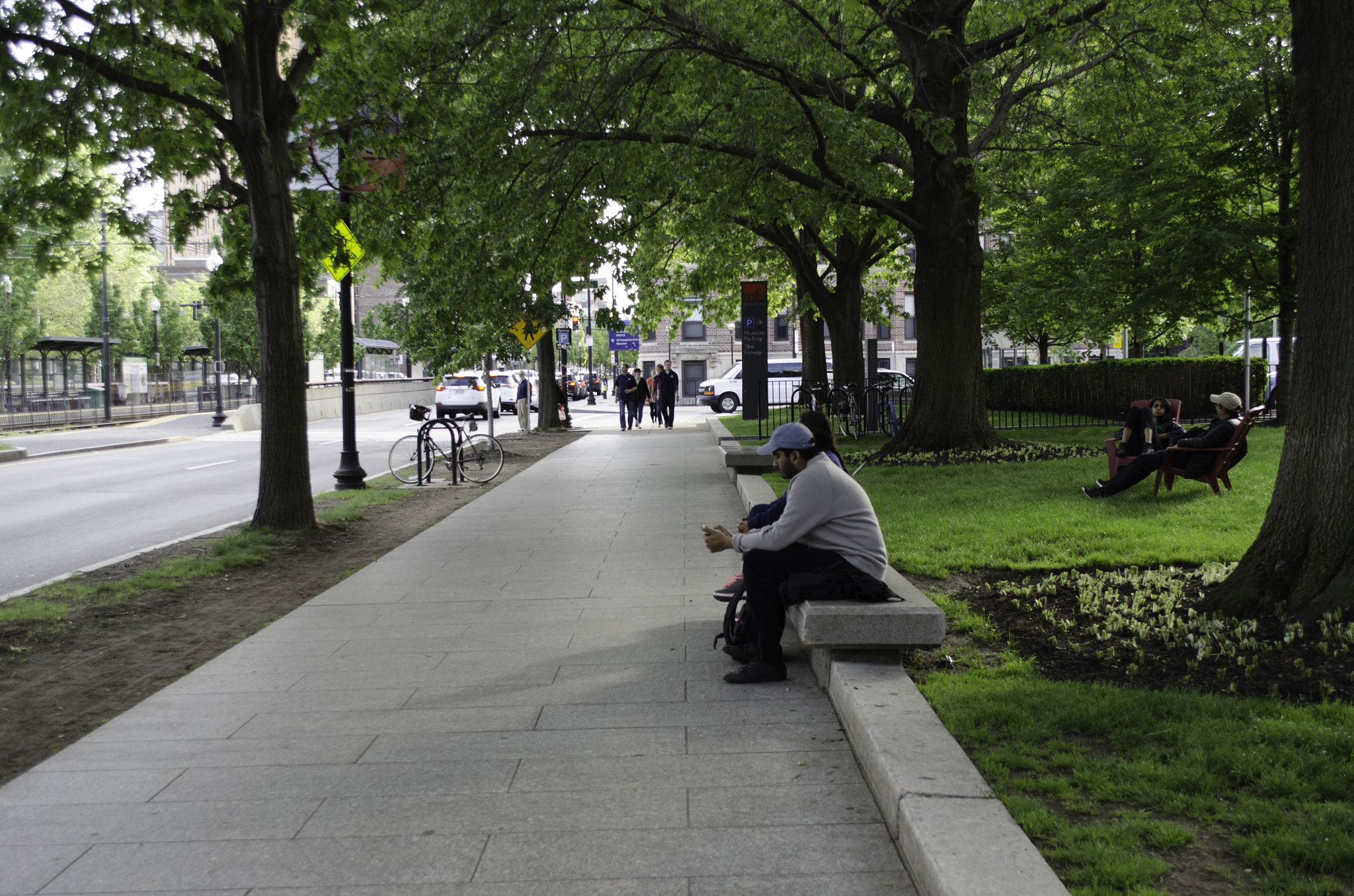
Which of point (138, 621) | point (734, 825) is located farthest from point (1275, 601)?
point (138, 621)

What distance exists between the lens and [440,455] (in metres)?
16.7

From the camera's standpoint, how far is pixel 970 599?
6578mm

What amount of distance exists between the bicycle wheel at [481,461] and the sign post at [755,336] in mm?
8040

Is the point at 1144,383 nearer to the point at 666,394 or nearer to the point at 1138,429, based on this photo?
the point at 666,394

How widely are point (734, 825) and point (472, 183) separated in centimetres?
1138

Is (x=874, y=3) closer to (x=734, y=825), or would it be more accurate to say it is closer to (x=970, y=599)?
(x=970, y=599)

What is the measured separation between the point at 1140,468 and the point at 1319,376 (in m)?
5.10

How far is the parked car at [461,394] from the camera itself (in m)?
39.7

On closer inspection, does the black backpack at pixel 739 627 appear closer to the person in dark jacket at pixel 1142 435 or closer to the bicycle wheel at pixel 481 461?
the person in dark jacket at pixel 1142 435

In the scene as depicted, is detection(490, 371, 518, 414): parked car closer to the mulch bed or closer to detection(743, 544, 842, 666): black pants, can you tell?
detection(743, 544, 842, 666): black pants

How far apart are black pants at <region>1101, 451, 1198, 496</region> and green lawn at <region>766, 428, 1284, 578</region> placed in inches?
4.9

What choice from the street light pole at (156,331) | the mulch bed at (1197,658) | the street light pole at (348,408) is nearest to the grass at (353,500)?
the street light pole at (348,408)

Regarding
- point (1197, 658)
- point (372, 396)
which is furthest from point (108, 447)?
point (1197, 658)

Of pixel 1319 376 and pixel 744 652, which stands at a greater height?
pixel 1319 376
